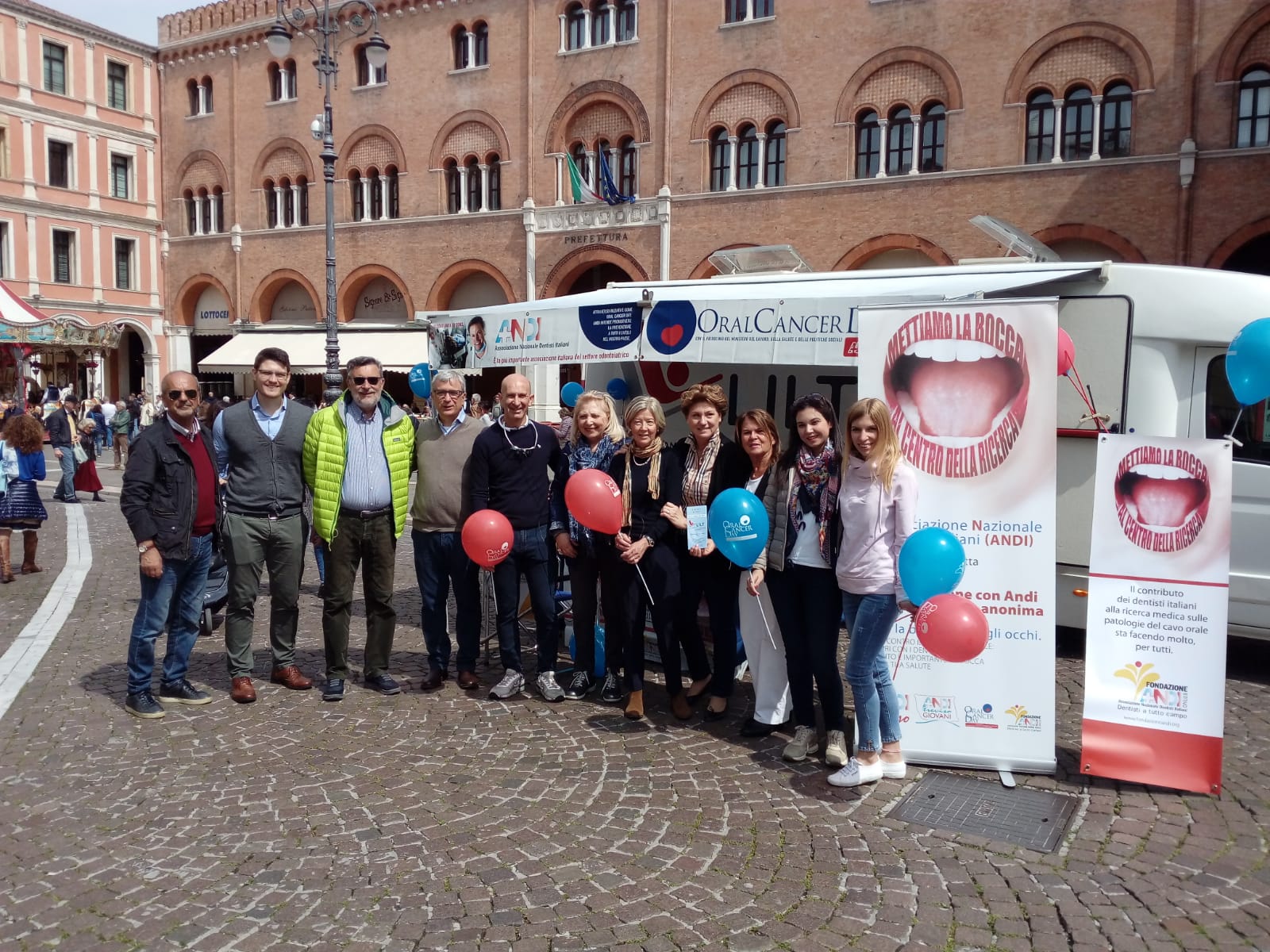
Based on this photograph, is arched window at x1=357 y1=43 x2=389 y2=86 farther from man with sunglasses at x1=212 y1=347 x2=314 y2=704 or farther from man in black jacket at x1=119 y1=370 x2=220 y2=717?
man in black jacket at x1=119 y1=370 x2=220 y2=717

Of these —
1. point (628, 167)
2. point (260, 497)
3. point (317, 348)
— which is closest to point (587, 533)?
point (260, 497)

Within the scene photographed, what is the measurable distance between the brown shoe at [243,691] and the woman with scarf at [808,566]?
3.11 metres

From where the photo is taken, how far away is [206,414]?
35.3 ft

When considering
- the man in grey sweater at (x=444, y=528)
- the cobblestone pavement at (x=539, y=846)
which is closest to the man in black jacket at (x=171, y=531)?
the cobblestone pavement at (x=539, y=846)

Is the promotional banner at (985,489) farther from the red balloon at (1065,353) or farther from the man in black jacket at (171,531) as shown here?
the man in black jacket at (171,531)

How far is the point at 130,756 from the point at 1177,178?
19885mm

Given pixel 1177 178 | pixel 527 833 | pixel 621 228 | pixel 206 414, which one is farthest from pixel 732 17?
pixel 527 833

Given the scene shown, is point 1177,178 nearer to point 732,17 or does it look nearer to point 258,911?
point 732,17

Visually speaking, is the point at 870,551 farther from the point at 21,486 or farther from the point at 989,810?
the point at 21,486

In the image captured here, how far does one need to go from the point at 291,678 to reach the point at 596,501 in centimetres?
239

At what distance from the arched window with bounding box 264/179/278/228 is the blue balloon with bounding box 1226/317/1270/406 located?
30.0 m

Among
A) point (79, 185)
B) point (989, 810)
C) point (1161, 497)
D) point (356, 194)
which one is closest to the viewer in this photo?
point (989, 810)

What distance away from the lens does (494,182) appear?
26.2m

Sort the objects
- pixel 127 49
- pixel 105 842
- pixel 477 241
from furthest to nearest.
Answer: pixel 127 49 < pixel 477 241 < pixel 105 842
